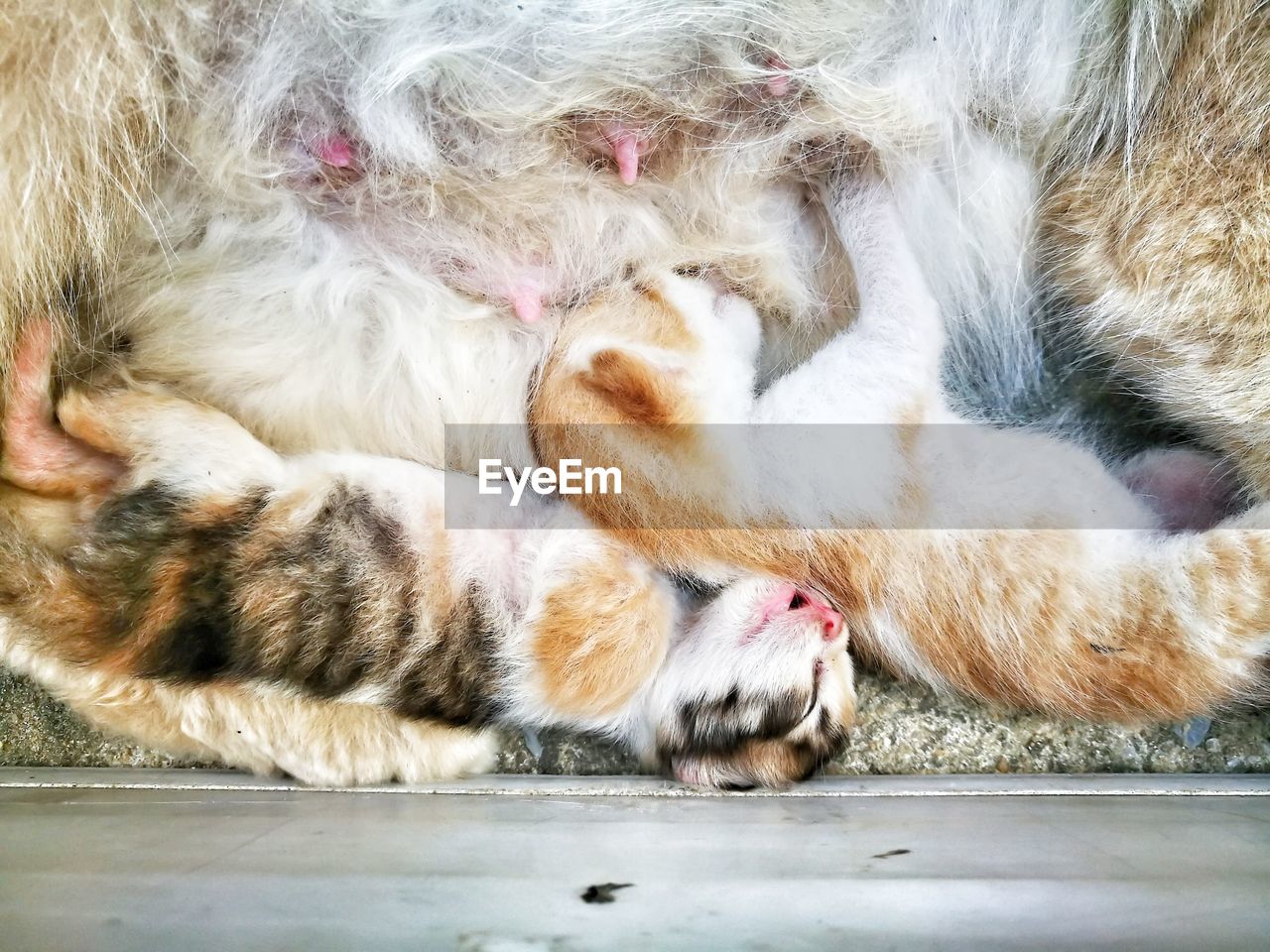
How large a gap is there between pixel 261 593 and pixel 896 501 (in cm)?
95

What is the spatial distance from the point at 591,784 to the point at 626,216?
3.08 ft

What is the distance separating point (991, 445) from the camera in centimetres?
147

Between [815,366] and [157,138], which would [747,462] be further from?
[157,138]

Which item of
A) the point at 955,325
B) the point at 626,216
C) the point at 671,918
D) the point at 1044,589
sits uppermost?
the point at 626,216

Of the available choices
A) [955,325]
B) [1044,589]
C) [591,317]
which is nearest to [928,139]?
[955,325]

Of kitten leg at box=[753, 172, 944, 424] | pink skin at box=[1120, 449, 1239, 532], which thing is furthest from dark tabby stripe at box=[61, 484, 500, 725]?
pink skin at box=[1120, 449, 1239, 532]

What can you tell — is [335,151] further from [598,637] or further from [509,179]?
[598,637]

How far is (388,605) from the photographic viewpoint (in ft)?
4.33

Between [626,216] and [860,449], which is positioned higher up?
[626,216]

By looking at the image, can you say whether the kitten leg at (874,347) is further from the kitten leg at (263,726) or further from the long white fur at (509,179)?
the kitten leg at (263,726)

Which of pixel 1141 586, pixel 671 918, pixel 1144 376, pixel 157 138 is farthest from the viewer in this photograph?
pixel 1144 376

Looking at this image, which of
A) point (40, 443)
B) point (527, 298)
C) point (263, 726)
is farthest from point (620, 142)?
point (263, 726)

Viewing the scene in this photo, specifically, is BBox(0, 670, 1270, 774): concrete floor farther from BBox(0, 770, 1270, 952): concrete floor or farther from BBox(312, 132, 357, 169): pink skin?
BBox(312, 132, 357, 169): pink skin

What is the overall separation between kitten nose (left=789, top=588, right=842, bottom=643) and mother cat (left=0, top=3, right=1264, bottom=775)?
49 cm
